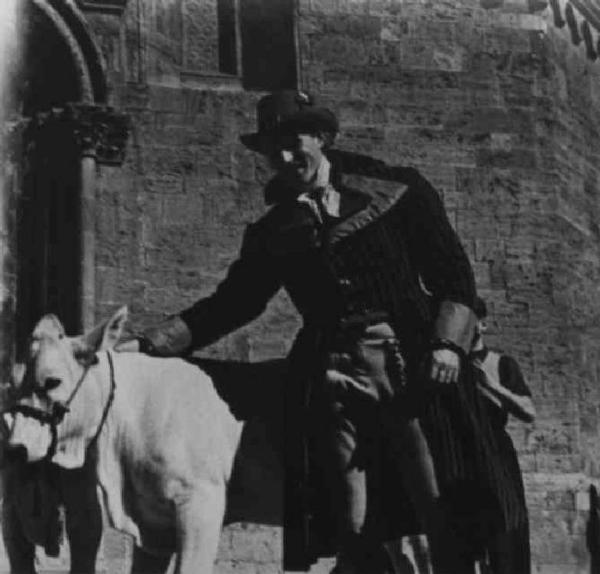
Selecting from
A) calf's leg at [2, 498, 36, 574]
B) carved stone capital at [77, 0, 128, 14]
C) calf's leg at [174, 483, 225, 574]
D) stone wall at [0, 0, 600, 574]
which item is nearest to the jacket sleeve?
calf's leg at [174, 483, 225, 574]

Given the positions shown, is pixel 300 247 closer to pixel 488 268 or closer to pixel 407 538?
pixel 407 538

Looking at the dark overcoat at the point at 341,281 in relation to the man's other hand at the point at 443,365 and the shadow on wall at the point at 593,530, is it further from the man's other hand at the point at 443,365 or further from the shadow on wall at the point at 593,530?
the shadow on wall at the point at 593,530

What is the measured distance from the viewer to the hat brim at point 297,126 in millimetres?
7699

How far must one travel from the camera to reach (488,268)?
32.1ft

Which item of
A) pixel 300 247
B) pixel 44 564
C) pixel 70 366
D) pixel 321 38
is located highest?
pixel 321 38

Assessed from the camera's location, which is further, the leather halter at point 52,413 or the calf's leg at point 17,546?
the calf's leg at point 17,546

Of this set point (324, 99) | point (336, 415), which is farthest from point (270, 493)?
point (324, 99)

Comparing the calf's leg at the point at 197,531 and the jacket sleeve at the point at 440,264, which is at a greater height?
the jacket sleeve at the point at 440,264

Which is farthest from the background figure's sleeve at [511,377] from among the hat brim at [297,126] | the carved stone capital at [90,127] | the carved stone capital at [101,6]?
the carved stone capital at [101,6]

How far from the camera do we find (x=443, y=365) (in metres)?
7.29

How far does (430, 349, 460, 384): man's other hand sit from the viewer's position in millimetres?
7285

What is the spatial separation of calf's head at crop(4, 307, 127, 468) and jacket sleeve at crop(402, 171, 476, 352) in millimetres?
1236

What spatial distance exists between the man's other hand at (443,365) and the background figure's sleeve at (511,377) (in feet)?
1.69

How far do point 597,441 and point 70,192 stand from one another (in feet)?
10.0
